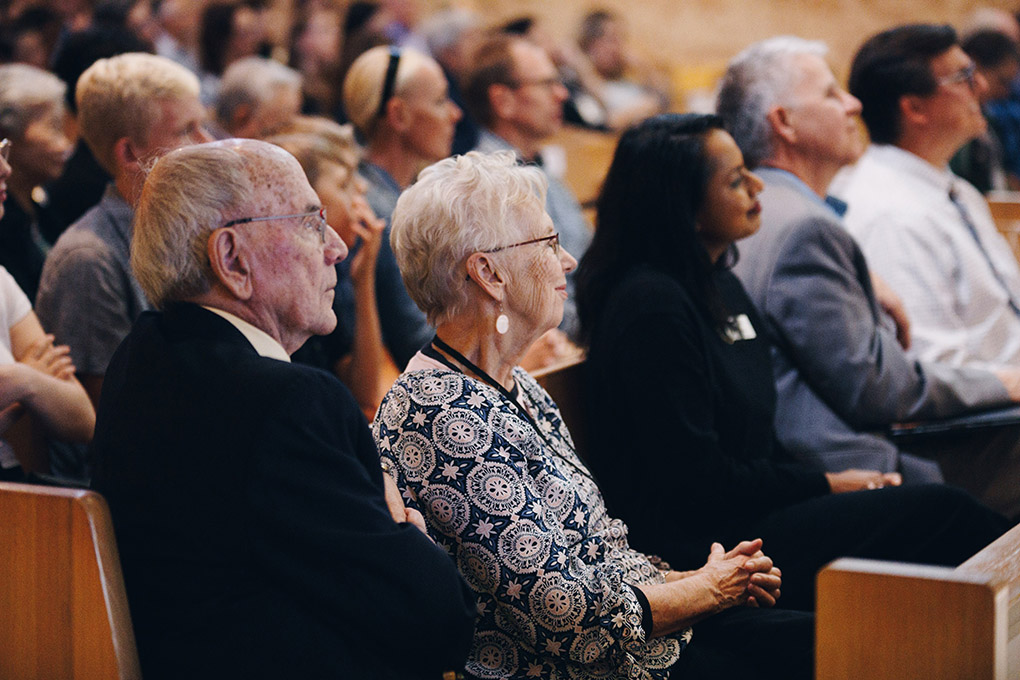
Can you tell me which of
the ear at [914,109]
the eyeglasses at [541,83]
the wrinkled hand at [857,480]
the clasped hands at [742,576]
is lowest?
the wrinkled hand at [857,480]

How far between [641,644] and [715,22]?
925 cm

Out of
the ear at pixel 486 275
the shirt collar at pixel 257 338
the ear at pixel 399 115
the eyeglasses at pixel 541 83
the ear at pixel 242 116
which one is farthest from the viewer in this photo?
the eyeglasses at pixel 541 83

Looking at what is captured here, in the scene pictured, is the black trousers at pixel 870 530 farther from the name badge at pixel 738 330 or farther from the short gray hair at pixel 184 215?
the short gray hair at pixel 184 215

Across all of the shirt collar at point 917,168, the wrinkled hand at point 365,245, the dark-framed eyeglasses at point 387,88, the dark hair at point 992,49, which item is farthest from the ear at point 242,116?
the dark hair at point 992,49

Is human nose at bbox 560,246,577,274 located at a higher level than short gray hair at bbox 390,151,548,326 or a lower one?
lower

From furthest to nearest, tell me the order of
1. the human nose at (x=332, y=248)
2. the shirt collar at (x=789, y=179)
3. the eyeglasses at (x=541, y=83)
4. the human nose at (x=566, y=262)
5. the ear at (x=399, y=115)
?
the eyeglasses at (x=541, y=83), the ear at (x=399, y=115), the shirt collar at (x=789, y=179), the human nose at (x=566, y=262), the human nose at (x=332, y=248)

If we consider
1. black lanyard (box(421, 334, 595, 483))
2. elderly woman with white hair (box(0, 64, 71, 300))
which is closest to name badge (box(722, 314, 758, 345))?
black lanyard (box(421, 334, 595, 483))

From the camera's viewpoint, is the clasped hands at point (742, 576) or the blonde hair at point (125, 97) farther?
the blonde hair at point (125, 97)

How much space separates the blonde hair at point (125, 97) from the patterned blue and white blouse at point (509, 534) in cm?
133

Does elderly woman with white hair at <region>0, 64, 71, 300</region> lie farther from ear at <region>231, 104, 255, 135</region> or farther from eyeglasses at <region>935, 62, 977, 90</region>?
eyeglasses at <region>935, 62, 977, 90</region>

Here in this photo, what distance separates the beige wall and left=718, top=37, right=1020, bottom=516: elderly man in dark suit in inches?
286

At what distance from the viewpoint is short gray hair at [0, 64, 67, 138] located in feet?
9.84

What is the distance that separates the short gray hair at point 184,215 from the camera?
4.58 feet

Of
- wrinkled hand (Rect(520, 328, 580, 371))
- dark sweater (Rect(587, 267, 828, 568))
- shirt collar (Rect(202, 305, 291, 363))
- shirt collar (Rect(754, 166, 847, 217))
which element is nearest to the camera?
shirt collar (Rect(202, 305, 291, 363))
